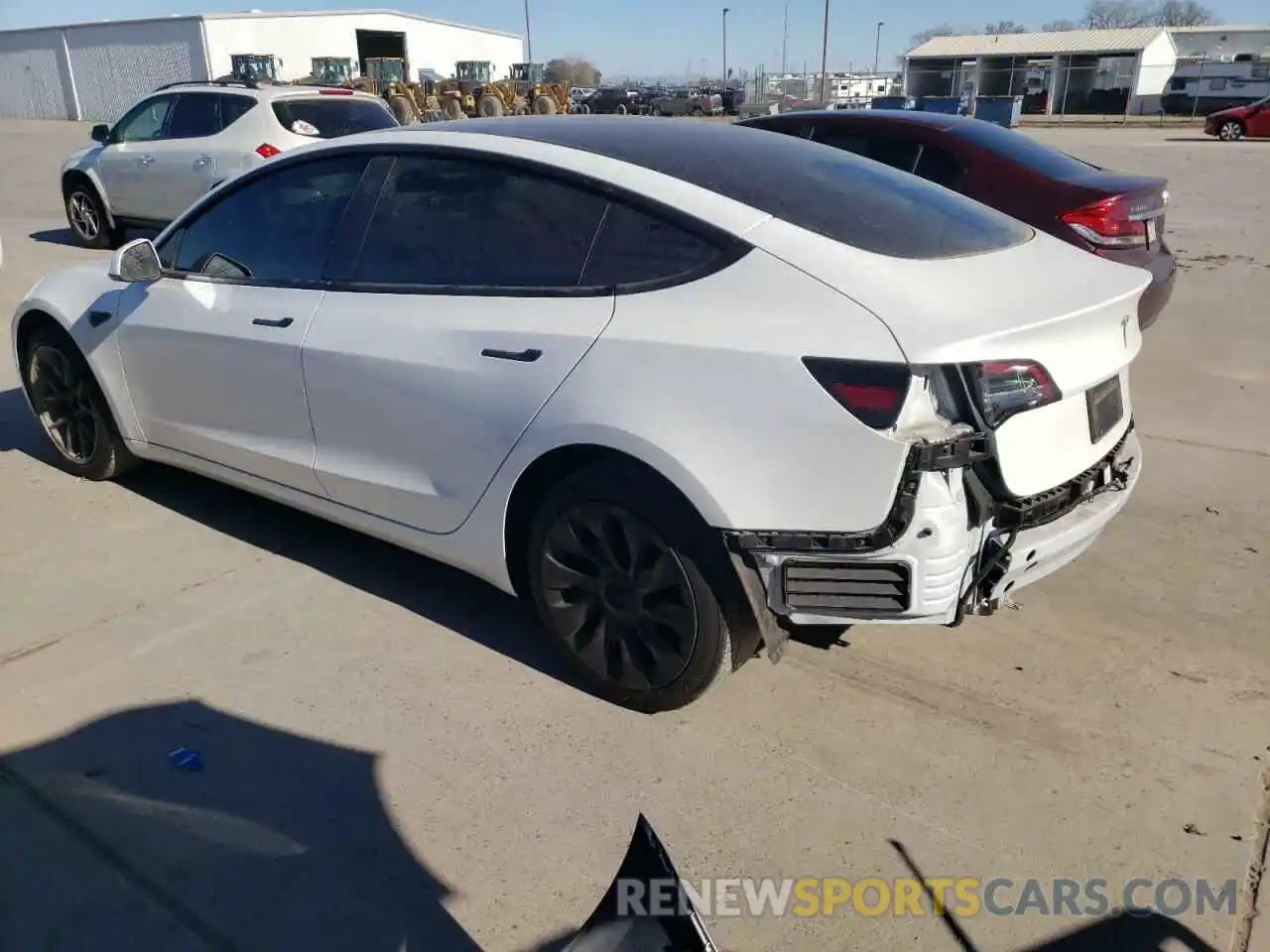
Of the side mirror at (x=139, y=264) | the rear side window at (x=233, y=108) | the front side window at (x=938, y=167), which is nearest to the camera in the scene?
the side mirror at (x=139, y=264)

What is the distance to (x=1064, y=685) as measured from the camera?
10.8ft

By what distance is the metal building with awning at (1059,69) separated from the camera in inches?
2128

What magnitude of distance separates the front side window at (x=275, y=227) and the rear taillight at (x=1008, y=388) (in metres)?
2.33

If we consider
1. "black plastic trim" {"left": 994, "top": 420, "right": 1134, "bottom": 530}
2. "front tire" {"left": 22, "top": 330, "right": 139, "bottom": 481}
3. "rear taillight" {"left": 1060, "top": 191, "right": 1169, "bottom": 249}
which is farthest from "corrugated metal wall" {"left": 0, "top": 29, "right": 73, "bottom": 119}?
"black plastic trim" {"left": 994, "top": 420, "right": 1134, "bottom": 530}

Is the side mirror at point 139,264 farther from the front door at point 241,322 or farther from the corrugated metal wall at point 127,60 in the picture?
the corrugated metal wall at point 127,60

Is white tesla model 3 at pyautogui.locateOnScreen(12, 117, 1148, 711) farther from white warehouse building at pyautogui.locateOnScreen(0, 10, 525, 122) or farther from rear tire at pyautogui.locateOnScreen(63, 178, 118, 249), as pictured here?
white warehouse building at pyautogui.locateOnScreen(0, 10, 525, 122)

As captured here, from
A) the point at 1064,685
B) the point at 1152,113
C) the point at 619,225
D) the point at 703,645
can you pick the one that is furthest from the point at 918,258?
the point at 1152,113

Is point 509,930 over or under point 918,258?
under

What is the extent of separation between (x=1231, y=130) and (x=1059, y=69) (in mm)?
26784

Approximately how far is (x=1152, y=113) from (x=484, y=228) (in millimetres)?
58713

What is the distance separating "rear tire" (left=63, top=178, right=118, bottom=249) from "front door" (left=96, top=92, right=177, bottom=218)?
0.28 m

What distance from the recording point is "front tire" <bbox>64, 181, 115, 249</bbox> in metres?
12.0

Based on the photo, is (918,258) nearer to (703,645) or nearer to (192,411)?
(703,645)

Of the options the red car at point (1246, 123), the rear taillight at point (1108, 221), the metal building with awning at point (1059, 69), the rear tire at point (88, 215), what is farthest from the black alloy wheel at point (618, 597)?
the metal building with awning at point (1059, 69)
